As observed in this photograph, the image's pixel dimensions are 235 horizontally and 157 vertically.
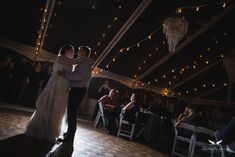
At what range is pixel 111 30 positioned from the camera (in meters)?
7.85

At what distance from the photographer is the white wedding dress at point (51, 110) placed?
3506mm

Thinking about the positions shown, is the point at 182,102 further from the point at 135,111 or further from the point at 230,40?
the point at 135,111

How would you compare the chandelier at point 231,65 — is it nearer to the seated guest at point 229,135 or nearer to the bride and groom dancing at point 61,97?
the bride and groom dancing at point 61,97

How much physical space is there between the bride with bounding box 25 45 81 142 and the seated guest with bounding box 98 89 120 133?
329cm

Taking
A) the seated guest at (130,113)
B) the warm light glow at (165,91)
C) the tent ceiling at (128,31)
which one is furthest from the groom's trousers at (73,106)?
the warm light glow at (165,91)

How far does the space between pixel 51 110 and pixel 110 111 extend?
11.8ft

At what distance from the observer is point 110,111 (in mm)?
7086

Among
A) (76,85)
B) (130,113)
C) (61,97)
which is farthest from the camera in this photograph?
(130,113)

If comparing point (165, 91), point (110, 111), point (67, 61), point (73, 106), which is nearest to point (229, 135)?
point (73, 106)

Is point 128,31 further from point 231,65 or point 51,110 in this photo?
point 51,110

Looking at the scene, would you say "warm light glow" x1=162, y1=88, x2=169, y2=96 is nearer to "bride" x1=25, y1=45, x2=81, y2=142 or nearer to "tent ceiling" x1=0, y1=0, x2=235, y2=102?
"tent ceiling" x1=0, y1=0, x2=235, y2=102

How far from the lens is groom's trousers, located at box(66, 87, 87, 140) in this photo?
3746mm

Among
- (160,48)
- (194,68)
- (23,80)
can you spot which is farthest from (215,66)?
(23,80)

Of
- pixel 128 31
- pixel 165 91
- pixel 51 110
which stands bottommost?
pixel 51 110
